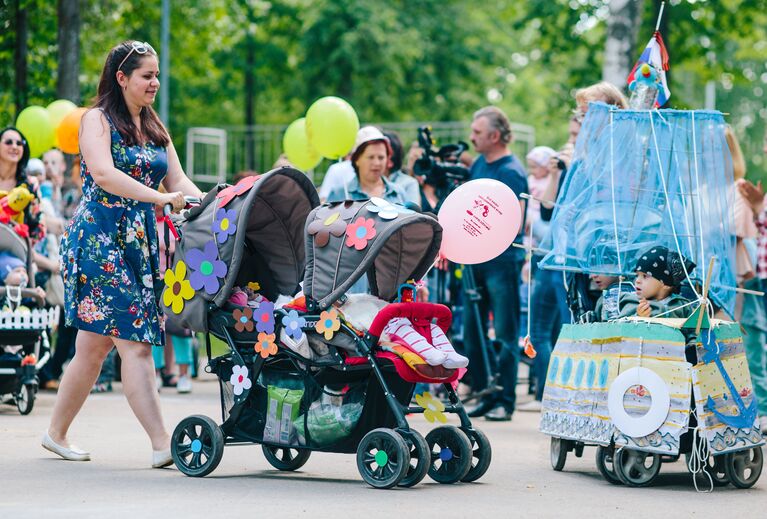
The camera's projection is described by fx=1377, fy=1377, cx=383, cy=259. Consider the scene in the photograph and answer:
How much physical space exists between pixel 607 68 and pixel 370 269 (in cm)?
A: 1042

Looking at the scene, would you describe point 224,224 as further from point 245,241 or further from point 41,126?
point 41,126

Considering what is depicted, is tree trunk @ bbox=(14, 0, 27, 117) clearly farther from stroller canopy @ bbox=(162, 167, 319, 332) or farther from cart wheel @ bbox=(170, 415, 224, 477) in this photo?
cart wheel @ bbox=(170, 415, 224, 477)

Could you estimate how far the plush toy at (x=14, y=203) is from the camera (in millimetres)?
10656

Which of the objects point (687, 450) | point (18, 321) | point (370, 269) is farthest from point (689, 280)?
point (18, 321)

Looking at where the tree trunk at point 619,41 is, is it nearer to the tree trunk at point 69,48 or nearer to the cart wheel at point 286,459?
the tree trunk at point 69,48

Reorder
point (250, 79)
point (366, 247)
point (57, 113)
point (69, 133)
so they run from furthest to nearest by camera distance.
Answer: point (250, 79)
point (57, 113)
point (69, 133)
point (366, 247)

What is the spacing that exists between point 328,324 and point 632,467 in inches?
72.1

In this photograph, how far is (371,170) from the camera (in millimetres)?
10438

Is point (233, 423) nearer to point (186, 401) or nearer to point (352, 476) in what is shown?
point (352, 476)

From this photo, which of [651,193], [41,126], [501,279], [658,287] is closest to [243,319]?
[658,287]

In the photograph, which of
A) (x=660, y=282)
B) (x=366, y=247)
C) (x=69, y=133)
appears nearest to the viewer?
(x=366, y=247)

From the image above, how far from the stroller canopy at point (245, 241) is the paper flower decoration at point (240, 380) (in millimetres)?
290

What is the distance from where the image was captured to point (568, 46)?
25016 mm

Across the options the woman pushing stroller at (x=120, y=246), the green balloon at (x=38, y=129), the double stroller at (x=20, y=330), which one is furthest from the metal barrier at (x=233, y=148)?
the woman pushing stroller at (x=120, y=246)
